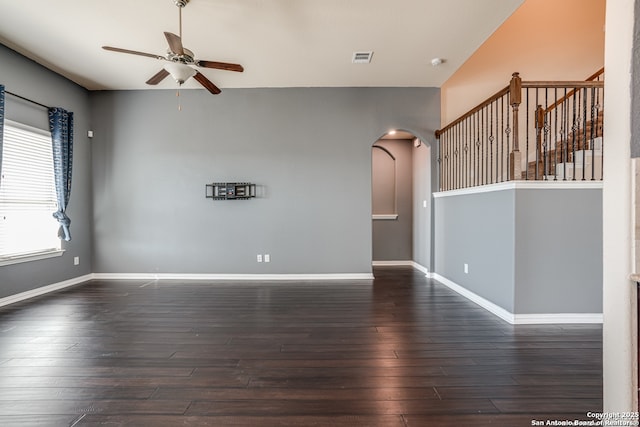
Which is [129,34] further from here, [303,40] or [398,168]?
[398,168]

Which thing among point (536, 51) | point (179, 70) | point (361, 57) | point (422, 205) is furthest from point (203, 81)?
point (536, 51)

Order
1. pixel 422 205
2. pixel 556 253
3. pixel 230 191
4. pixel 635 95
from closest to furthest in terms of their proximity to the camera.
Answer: pixel 635 95 → pixel 556 253 → pixel 230 191 → pixel 422 205

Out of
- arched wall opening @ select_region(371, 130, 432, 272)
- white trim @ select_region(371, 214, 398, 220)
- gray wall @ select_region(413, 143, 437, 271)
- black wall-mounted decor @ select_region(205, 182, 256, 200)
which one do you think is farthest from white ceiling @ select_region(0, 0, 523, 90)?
white trim @ select_region(371, 214, 398, 220)

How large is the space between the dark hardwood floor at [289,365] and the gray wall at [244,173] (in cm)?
137

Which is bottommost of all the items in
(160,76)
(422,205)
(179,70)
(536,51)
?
(422,205)

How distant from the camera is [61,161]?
4258mm

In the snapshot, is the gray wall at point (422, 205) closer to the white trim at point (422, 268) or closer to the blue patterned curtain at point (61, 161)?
the white trim at point (422, 268)

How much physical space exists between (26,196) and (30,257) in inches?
31.6

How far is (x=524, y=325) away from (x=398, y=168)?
3.91 metres

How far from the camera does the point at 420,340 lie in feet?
8.34

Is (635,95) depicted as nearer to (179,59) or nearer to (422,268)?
(179,59)

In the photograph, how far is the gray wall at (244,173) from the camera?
4859 millimetres

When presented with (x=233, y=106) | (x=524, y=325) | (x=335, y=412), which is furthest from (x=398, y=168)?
(x=335, y=412)

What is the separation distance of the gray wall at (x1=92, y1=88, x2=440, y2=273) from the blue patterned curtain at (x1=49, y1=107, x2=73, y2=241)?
540mm
